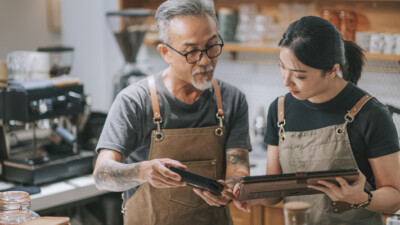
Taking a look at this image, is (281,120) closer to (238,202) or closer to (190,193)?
(238,202)

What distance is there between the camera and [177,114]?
2281mm

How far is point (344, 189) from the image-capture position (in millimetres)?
1854

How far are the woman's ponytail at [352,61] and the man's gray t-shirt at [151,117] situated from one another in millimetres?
455

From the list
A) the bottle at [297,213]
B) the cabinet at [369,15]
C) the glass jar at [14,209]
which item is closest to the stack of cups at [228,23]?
the cabinet at [369,15]

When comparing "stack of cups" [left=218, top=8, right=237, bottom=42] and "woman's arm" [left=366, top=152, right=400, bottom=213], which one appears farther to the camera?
"stack of cups" [left=218, top=8, right=237, bottom=42]

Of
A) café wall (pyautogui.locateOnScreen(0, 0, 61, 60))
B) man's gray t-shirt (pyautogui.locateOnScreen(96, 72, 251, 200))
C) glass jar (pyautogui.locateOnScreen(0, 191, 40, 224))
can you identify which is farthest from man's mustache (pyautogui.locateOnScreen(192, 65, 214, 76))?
café wall (pyautogui.locateOnScreen(0, 0, 61, 60))

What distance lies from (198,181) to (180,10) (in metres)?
0.69

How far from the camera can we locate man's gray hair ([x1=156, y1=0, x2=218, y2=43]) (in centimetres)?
216

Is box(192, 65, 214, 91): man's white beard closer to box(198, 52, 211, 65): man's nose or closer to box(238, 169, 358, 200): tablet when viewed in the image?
box(198, 52, 211, 65): man's nose

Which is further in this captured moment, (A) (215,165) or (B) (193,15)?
(A) (215,165)

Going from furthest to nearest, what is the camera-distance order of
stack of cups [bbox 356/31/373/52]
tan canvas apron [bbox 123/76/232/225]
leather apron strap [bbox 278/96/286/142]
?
stack of cups [bbox 356/31/373/52], tan canvas apron [bbox 123/76/232/225], leather apron strap [bbox 278/96/286/142]

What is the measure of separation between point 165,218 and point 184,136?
0.36m

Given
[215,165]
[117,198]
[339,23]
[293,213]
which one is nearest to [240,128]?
[215,165]

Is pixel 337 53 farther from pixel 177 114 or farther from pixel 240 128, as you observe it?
pixel 177 114
